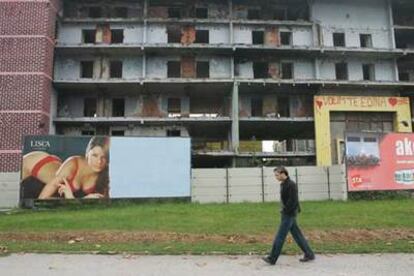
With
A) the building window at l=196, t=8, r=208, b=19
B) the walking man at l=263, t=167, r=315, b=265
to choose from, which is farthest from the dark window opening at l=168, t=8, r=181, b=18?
the walking man at l=263, t=167, r=315, b=265

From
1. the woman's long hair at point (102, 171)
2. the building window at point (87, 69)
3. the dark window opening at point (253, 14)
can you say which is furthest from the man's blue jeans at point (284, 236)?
the dark window opening at point (253, 14)

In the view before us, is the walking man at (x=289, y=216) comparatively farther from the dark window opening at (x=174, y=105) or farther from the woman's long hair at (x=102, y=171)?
the dark window opening at (x=174, y=105)

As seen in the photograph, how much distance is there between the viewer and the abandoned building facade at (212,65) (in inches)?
1415

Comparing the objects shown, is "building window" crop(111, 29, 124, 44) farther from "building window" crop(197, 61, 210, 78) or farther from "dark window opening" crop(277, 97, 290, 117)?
"dark window opening" crop(277, 97, 290, 117)

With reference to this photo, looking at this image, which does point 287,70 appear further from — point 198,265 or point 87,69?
point 198,265

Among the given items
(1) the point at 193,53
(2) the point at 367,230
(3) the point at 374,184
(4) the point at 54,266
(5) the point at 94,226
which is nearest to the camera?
(4) the point at 54,266

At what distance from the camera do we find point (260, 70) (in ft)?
130

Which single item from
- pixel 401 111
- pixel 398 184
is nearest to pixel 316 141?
pixel 401 111

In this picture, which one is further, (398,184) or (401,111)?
(401,111)

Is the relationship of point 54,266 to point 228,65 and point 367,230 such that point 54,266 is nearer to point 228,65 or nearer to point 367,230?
point 367,230

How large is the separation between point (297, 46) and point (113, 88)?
579 inches

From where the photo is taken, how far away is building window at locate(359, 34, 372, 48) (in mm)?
40438

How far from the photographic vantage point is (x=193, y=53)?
38.4 meters

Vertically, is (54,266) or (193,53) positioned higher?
(193,53)
